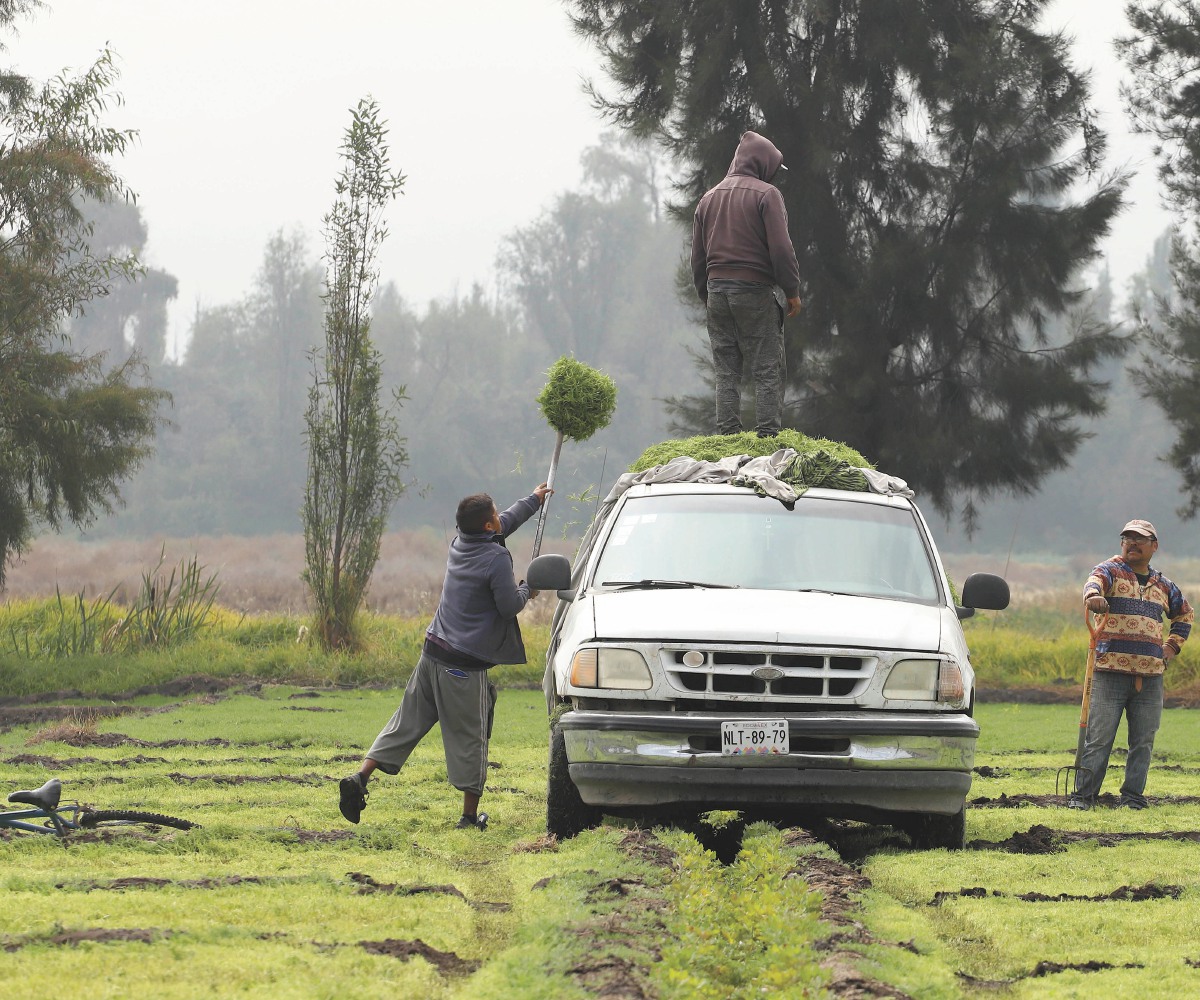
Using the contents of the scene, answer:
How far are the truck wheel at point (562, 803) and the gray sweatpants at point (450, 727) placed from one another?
0.74 meters

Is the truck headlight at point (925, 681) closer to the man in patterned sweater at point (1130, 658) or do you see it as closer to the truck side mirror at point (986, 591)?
the truck side mirror at point (986, 591)

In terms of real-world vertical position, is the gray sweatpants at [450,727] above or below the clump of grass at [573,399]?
below

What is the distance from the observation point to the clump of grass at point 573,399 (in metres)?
12.3

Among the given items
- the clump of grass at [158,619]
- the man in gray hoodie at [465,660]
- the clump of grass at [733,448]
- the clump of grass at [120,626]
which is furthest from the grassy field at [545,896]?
the clump of grass at [158,619]

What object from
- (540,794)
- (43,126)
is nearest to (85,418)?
(43,126)

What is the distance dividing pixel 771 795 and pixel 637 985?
2838 millimetres

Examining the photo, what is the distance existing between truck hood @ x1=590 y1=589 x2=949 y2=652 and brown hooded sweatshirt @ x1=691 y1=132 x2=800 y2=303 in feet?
16.3

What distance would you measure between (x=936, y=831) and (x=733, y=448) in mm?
3167

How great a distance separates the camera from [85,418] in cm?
2353

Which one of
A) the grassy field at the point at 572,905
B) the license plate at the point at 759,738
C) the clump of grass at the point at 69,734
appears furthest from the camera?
the clump of grass at the point at 69,734

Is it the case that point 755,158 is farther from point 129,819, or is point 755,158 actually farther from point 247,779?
point 129,819

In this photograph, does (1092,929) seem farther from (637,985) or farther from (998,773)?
(998,773)

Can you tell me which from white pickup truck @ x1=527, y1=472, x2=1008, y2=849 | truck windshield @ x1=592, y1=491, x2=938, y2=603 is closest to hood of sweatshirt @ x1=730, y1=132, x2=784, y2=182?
truck windshield @ x1=592, y1=491, x2=938, y2=603

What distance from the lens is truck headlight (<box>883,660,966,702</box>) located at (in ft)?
25.0
